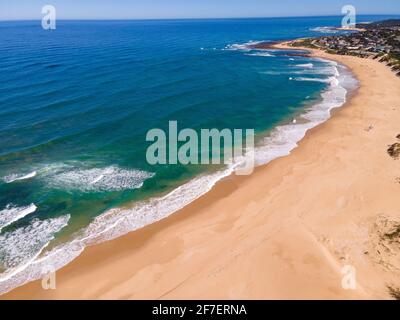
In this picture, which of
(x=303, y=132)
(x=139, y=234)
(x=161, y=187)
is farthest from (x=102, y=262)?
(x=303, y=132)

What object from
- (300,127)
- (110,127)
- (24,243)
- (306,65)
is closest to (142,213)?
(24,243)

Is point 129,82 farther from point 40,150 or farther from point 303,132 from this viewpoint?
point 303,132

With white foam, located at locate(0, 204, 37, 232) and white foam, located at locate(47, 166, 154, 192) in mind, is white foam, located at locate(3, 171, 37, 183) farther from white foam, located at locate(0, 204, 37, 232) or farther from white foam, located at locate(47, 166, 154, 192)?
white foam, located at locate(0, 204, 37, 232)
